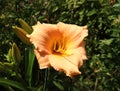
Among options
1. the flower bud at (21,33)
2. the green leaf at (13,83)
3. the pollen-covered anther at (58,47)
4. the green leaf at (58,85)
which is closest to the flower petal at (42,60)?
the pollen-covered anther at (58,47)

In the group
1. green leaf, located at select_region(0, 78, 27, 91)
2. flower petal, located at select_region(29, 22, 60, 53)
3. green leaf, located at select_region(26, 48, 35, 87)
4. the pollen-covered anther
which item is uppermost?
flower petal, located at select_region(29, 22, 60, 53)

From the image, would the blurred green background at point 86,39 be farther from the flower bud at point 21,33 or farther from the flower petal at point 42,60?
the flower petal at point 42,60

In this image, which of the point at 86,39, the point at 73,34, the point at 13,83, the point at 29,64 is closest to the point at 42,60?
the point at 73,34

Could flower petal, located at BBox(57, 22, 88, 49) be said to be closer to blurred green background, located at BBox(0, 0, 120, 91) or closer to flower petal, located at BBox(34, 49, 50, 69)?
flower petal, located at BBox(34, 49, 50, 69)

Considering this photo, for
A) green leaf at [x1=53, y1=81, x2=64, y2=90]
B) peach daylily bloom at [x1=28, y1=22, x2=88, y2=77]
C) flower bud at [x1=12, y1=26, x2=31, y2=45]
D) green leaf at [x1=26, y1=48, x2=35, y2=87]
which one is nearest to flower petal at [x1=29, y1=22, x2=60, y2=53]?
peach daylily bloom at [x1=28, y1=22, x2=88, y2=77]

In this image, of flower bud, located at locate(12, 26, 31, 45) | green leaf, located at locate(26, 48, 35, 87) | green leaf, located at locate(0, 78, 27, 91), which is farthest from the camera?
green leaf, located at locate(26, 48, 35, 87)

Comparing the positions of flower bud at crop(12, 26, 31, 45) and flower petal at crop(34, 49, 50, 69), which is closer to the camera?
flower petal at crop(34, 49, 50, 69)

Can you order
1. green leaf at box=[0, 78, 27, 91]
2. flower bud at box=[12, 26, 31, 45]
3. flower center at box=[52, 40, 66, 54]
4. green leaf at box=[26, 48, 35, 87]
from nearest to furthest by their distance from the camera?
flower center at box=[52, 40, 66, 54] → flower bud at box=[12, 26, 31, 45] → green leaf at box=[0, 78, 27, 91] → green leaf at box=[26, 48, 35, 87]

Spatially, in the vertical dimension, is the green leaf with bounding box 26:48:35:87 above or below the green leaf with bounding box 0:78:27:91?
above
